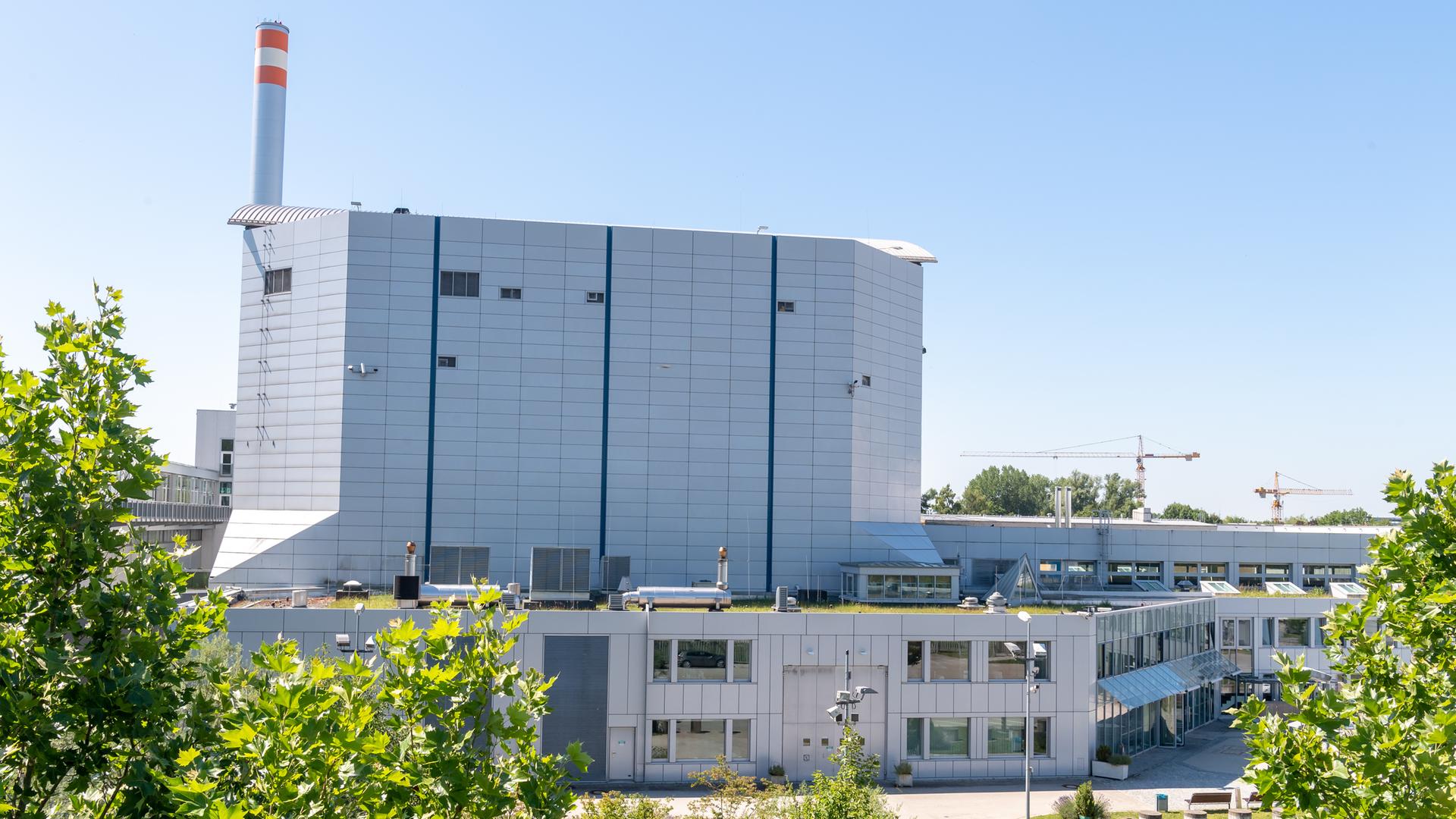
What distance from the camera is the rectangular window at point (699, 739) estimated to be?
42.1 metres

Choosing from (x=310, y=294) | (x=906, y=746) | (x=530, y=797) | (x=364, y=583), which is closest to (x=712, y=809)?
(x=906, y=746)

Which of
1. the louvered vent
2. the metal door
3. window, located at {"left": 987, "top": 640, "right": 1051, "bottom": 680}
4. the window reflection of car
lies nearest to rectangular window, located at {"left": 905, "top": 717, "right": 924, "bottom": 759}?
window, located at {"left": 987, "top": 640, "right": 1051, "bottom": 680}

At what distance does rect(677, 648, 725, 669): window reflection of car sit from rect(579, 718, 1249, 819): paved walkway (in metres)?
4.53

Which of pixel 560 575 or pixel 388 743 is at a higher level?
pixel 388 743

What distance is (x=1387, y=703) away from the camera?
37.6 ft

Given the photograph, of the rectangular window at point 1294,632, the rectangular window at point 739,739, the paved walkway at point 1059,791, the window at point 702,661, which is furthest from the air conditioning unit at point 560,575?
the rectangular window at point 1294,632

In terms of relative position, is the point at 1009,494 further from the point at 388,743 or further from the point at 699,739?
the point at 388,743

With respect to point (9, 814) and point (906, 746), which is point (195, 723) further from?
point (906, 746)

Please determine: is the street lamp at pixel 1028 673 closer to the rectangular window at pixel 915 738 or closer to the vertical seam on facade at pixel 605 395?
the rectangular window at pixel 915 738

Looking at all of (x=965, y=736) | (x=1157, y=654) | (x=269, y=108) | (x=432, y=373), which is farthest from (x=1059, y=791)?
(x=269, y=108)

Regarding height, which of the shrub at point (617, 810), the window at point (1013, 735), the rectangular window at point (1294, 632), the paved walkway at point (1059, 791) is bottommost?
the paved walkway at point (1059, 791)

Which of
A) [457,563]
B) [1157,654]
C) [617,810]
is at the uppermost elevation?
[457,563]

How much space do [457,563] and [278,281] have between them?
18564 millimetres

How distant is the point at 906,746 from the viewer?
43.2 meters
